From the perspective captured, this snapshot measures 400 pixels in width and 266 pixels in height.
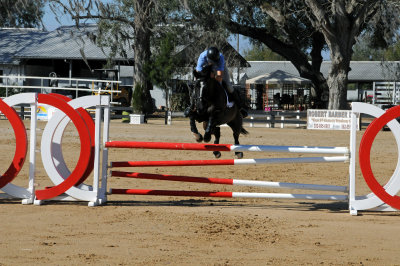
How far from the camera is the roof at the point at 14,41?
1947 inches

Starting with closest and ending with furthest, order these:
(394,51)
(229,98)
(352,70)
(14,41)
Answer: (229,98) < (394,51) < (14,41) < (352,70)

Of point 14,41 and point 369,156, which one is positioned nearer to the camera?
point 369,156

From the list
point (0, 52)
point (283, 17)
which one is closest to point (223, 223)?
point (283, 17)

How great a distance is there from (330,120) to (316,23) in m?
6.11

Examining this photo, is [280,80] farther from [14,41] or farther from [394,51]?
[14,41]

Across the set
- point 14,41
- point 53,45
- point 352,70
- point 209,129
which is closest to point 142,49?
point 53,45

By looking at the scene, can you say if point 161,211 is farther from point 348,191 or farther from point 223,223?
point 348,191

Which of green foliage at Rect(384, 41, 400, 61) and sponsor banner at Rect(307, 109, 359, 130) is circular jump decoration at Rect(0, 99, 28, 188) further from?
green foliage at Rect(384, 41, 400, 61)

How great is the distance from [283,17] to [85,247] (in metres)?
30.0

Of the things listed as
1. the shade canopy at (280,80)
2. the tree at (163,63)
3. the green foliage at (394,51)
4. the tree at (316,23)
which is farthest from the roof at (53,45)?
the green foliage at (394,51)

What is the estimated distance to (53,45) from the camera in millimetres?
49438

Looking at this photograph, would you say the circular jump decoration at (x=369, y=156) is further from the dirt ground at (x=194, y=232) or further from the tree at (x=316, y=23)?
the tree at (x=316, y=23)

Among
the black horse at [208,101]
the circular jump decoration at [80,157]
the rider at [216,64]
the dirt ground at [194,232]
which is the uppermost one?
the rider at [216,64]

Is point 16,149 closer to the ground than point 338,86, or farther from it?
closer to the ground
